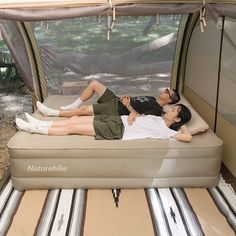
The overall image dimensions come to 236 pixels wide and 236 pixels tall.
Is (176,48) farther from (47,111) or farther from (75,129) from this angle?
(75,129)

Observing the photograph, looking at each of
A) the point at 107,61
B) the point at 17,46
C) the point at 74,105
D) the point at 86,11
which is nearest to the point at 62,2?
the point at 86,11

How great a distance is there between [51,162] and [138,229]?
0.90 m

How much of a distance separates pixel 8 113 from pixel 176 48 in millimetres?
2523

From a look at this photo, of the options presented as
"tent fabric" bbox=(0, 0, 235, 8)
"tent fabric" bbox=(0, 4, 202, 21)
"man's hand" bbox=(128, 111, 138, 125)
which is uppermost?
"tent fabric" bbox=(0, 0, 235, 8)

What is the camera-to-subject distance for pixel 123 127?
3.19 meters

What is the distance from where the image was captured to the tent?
2578 mm

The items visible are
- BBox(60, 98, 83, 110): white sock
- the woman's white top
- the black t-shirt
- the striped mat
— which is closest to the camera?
the striped mat

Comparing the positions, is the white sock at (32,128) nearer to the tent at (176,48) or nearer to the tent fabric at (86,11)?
the tent at (176,48)

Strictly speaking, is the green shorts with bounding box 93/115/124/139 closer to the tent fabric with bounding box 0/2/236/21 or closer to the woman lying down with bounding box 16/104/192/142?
the woman lying down with bounding box 16/104/192/142

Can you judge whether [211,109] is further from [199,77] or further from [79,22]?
[79,22]

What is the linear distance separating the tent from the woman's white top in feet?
2.02

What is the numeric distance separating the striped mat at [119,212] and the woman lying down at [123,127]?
463 mm

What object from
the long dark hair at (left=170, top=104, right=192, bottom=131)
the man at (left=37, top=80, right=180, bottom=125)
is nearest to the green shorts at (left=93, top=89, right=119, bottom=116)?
the man at (left=37, top=80, right=180, bottom=125)

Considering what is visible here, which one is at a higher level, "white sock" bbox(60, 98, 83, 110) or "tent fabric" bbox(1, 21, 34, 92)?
"tent fabric" bbox(1, 21, 34, 92)
